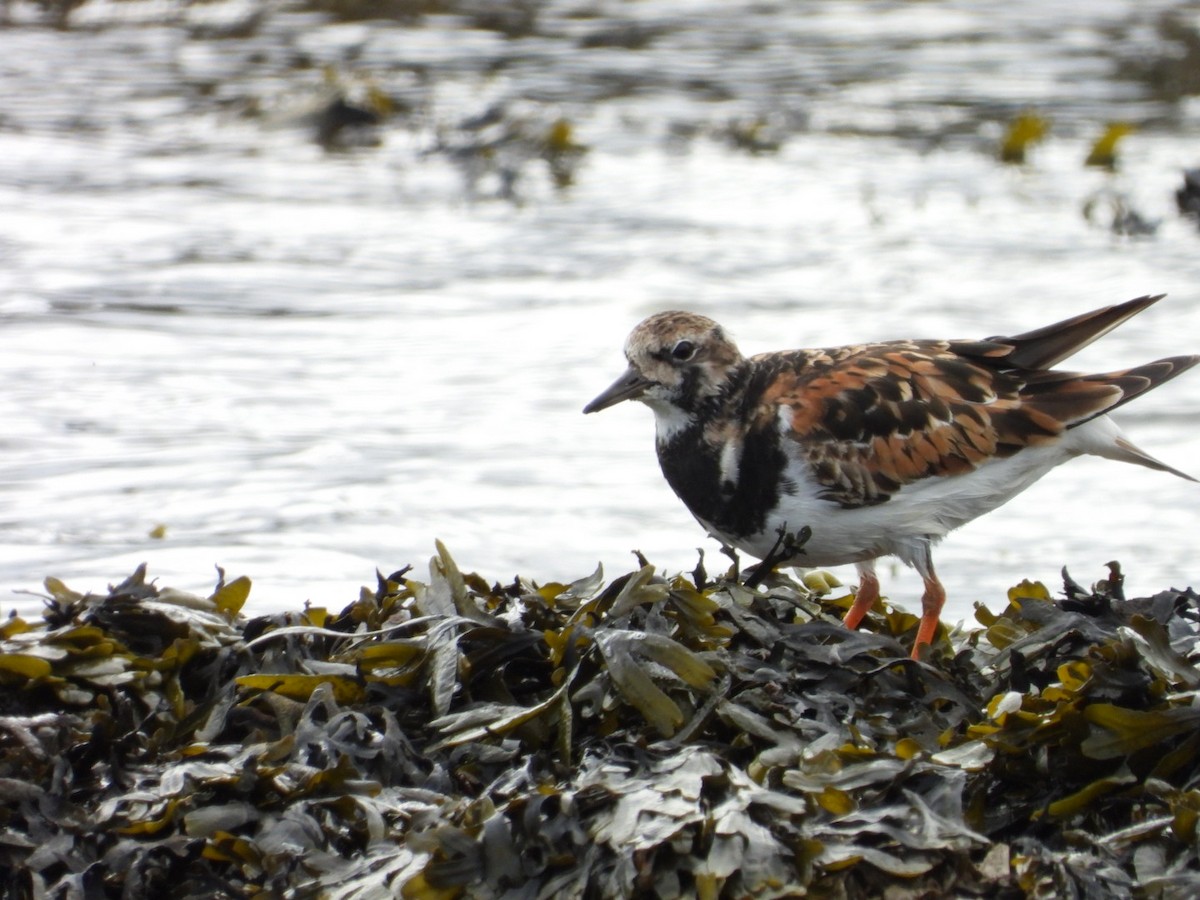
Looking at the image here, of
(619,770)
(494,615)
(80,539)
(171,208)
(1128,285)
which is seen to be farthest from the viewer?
(171,208)

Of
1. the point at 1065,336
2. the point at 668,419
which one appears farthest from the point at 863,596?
the point at 1065,336

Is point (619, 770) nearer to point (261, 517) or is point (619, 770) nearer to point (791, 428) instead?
point (791, 428)

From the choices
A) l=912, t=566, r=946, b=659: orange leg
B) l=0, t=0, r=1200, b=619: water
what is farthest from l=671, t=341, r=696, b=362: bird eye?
l=0, t=0, r=1200, b=619: water

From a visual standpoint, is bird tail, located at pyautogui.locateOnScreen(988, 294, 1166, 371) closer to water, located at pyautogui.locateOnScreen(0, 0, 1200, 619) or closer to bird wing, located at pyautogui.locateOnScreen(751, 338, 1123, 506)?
bird wing, located at pyautogui.locateOnScreen(751, 338, 1123, 506)

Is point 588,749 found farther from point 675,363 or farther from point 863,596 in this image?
point 675,363

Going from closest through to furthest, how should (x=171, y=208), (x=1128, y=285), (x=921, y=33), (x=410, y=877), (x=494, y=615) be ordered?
(x=410, y=877) → (x=494, y=615) → (x=1128, y=285) → (x=171, y=208) → (x=921, y=33)

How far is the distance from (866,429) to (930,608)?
47 centimetres

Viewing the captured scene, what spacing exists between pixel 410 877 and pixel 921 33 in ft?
36.7

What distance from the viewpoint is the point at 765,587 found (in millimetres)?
3873

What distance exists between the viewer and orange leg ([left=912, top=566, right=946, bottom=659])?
12.7 ft

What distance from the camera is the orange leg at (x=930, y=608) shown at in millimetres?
3863

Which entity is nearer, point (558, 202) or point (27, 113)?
point (558, 202)

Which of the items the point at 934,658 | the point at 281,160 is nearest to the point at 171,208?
the point at 281,160

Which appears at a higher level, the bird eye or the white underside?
the bird eye
